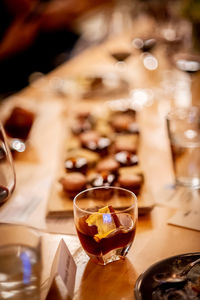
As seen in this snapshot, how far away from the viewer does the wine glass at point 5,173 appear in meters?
0.86

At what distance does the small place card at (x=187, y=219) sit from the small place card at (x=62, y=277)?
0.95 ft

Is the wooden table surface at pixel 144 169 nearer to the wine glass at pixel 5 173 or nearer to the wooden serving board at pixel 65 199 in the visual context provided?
the wooden serving board at pixel 65 199

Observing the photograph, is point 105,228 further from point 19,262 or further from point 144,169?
point 144,169

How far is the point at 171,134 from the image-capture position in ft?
3.82

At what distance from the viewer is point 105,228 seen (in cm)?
78

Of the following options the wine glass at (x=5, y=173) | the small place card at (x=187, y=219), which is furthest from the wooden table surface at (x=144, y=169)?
the wine glass at (x=5, y=173)

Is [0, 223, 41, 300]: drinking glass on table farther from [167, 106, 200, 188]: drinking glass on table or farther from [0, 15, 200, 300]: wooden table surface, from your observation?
[167, 106, 200, 188]: drinking glass on table

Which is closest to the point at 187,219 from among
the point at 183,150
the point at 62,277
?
the point at 183,150

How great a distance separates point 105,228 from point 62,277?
0.12 meters

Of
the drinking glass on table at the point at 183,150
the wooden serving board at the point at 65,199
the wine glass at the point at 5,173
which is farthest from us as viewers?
the drinking glass on table at the point at 183,150

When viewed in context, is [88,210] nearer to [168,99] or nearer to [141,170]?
[141,170]

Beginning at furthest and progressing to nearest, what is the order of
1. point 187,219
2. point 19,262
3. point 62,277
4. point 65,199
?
point 65,199 < point 187,219 < point 19,262 < point 62,277

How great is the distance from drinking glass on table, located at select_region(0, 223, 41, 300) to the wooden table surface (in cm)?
3

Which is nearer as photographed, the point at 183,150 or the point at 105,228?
the point at 105,228
